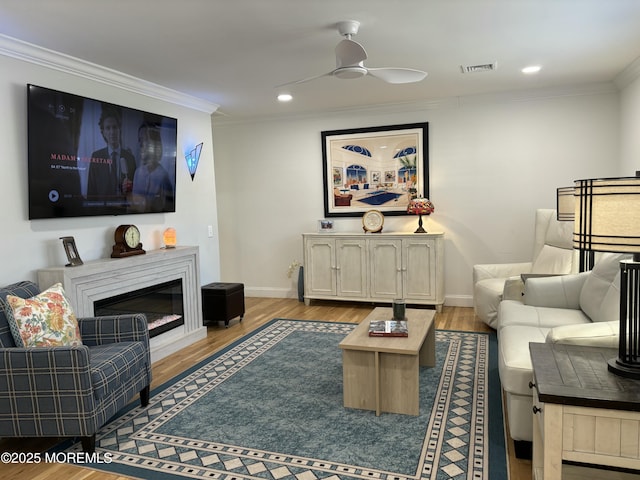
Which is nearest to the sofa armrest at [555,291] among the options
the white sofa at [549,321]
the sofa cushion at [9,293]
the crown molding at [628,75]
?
the white sofa at [549,321]

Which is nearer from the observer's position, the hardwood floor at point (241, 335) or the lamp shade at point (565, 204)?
the hardwood floor at point (241, 335)

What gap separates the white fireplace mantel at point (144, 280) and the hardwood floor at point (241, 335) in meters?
0.14

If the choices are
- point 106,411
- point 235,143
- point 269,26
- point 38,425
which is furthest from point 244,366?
point 235,143

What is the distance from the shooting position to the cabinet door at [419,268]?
5.25 m

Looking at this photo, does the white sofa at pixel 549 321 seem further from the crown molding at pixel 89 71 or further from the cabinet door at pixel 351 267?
the crown molding at pixel 89 71

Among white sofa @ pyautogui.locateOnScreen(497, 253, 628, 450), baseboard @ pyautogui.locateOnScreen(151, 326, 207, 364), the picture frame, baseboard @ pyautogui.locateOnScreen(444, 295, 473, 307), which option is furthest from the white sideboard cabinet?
the picture frame

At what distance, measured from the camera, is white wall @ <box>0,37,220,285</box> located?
10.1ft

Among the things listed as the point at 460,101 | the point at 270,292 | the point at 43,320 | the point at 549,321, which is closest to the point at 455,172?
the point at 460,101

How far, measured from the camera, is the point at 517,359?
2.40 m

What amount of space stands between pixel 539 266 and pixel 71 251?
13.7ft

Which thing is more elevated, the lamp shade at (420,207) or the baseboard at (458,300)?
the lamp shade at (420,207)

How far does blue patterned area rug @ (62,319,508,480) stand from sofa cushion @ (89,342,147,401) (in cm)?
31

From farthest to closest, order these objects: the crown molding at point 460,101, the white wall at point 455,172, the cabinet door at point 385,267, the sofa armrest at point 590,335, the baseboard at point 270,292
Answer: the baseboard at point 270,292, the cabinet door at point 385,267, the white wall at point 455,172, the crown molding at point 460,101, the sofa armrest at point 590,335

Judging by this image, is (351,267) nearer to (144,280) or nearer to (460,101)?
(460,101)
